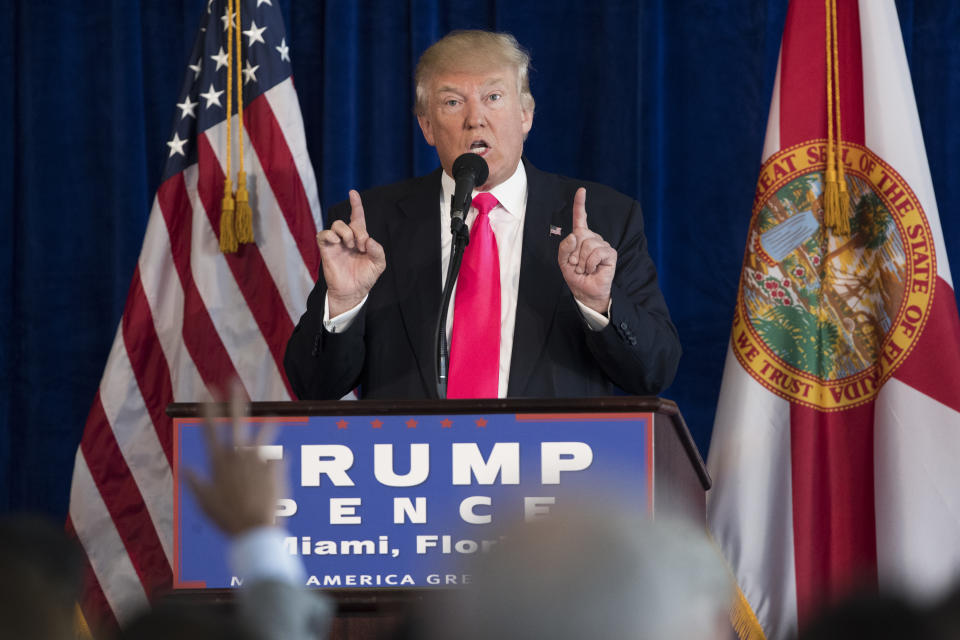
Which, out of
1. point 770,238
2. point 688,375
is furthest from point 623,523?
point 688,375

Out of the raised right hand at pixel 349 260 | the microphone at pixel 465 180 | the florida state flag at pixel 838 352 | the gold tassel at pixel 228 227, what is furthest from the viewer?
the gold tassel at pixel 228 227

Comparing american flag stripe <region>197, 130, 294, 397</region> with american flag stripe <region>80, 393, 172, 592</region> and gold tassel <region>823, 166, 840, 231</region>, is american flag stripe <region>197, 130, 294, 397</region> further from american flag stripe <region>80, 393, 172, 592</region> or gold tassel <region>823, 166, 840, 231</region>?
gold tassel <region>823, 166, 840, 231</region>

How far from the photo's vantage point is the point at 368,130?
4.40 m

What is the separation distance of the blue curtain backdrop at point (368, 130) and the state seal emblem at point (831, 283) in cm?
48

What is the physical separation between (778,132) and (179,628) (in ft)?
10.8

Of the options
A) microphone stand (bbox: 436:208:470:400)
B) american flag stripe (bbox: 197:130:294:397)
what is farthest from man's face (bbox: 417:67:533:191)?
american flag stripe (bbox: 197:130:294:397)

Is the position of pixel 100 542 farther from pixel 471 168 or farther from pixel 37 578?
pixel 37 578

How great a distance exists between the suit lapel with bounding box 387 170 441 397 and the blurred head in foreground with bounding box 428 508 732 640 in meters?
2.05

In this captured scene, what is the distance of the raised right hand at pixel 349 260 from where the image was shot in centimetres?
248

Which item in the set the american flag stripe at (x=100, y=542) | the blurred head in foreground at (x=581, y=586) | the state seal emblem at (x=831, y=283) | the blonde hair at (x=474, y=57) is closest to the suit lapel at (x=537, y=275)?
the blonde hair at (x=474, y=57)

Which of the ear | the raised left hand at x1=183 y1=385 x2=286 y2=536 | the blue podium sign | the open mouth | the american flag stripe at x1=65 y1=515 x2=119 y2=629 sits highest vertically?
the ear

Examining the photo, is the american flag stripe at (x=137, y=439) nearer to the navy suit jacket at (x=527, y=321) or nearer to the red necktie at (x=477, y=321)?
the navy suit jacket at (x=527, y=321)

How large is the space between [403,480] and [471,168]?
0.81 m

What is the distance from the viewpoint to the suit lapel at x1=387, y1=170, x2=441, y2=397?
114 inches
